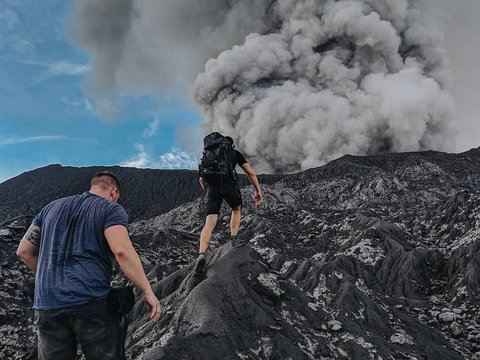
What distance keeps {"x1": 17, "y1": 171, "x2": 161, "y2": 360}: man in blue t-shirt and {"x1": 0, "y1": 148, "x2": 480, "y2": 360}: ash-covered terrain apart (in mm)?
3162

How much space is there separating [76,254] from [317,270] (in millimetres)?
18356

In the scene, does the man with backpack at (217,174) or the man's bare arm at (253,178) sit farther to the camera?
the man's bare arm at (253,178)

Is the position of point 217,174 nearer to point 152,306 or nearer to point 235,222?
point 235,222

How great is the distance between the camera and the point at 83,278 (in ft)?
11.1

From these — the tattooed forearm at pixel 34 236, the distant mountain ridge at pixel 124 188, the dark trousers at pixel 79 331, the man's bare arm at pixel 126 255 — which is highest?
the distant mountain ridge at pixel 124 188

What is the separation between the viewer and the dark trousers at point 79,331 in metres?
3.34

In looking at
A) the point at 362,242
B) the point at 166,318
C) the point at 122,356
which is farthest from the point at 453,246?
the point at 122,356

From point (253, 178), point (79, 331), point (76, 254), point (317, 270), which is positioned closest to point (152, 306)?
point (79, 331)

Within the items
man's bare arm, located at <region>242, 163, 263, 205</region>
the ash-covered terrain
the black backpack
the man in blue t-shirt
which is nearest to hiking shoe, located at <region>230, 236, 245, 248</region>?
the ash-covered terrain

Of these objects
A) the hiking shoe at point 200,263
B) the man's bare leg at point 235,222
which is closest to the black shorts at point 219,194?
the man's bare leg at point 235,222

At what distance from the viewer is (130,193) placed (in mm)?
54219

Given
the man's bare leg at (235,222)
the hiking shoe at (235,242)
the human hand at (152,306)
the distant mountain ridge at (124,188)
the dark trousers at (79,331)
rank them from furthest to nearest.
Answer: the distant mountain ridge at (124,188)
the hiking shoe at (235,242)
the man's bare leg at (235,222)
the human hand at (152,306)
the dark trousers at (79,331)

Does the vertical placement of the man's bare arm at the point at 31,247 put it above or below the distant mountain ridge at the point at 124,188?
below

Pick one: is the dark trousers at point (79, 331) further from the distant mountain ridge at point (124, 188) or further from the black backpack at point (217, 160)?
the distant mountain ridge at point (124, 188)
